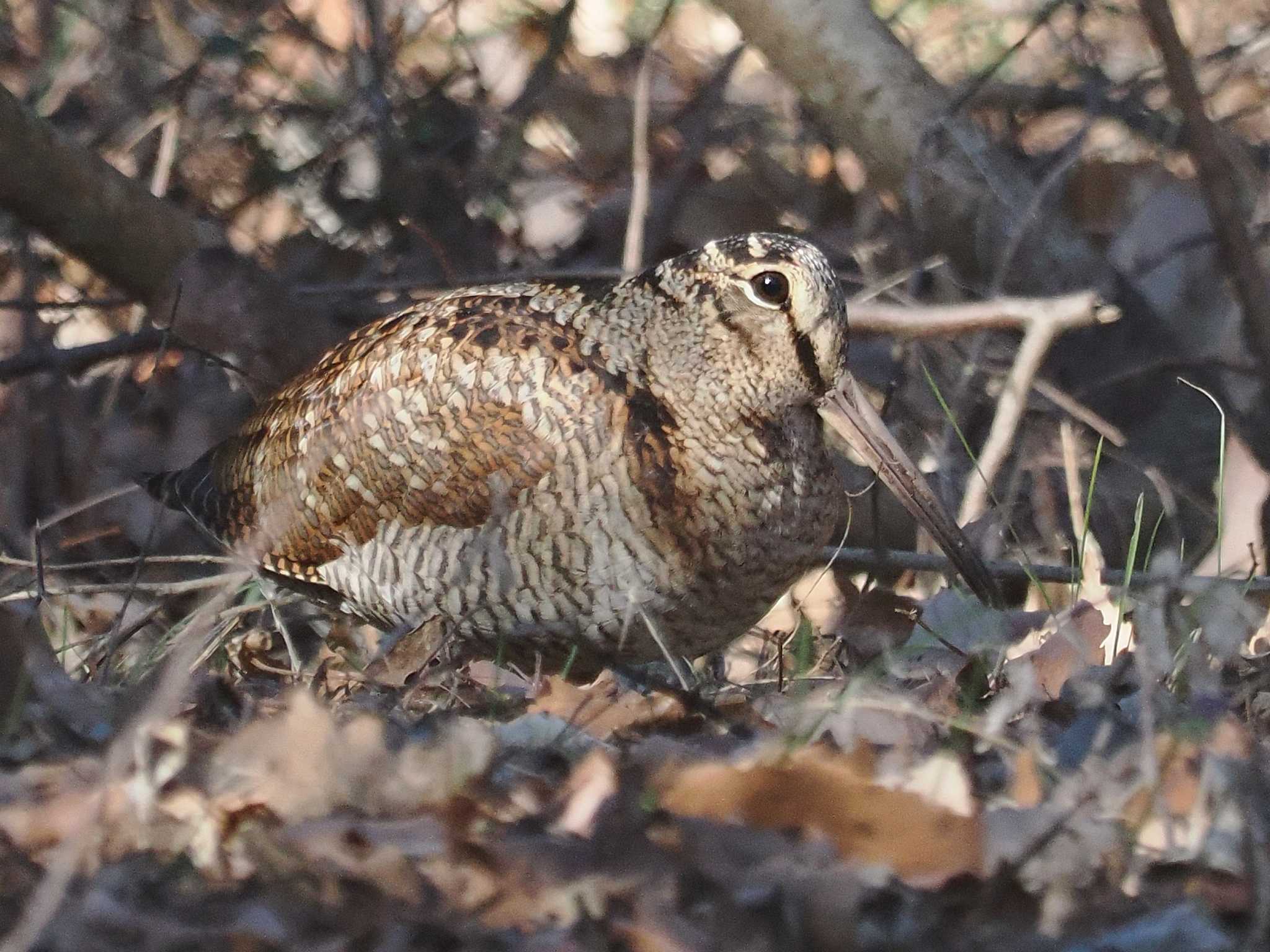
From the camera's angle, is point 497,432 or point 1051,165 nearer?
point 497,432

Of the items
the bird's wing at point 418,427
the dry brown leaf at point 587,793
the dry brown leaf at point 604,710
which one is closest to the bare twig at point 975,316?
the bird's wing at point 418,427

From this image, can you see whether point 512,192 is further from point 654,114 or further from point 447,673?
point 447,673

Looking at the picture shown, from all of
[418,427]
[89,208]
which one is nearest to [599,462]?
[418,427]

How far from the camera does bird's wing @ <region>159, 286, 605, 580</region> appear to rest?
356cm

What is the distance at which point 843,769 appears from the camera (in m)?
2.17

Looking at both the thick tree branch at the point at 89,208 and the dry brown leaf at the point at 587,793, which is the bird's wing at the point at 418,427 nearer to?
the thick tree branch at the point at 89,208

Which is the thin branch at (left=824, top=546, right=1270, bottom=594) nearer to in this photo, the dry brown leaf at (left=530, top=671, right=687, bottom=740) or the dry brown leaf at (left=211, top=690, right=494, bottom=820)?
the dry brown leaf at (left=530, top=671, right=687, bottom=740)

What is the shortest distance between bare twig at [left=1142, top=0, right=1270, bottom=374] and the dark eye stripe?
818mm

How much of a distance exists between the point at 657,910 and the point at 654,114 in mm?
4863

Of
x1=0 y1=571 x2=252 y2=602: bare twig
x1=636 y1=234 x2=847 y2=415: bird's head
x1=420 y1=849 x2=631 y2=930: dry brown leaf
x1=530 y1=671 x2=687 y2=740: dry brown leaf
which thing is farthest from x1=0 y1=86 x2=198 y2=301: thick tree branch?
x1=420 y1=849 x2=631 y2=930: dry brown leaf

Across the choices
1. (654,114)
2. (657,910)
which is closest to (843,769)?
(657,910)

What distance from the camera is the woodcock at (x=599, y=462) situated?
11.5 feet

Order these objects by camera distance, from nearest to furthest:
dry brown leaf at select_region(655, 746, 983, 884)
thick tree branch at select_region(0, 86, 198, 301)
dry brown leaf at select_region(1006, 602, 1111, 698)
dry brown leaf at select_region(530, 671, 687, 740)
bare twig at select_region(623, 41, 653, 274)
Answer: dry brown leaf at select_region(655, 746, 983, 884) → dry brown leaf at select_region(530, 671, 687, 740) → dry brown leaf at select_region(1006, 602, 1111, 698) → thick tree branch at select_region(0, 86, 198, 301) → bare twig at select_region(623, 41, 653, 274)

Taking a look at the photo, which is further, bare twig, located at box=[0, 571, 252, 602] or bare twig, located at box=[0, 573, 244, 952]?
bare twig, located at box=[0, 571, 252, 602]
